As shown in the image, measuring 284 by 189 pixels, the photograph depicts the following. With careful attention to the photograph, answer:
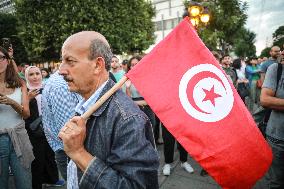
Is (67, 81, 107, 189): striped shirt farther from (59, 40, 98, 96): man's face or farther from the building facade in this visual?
the building facade

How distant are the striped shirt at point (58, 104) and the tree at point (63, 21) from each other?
1996cm

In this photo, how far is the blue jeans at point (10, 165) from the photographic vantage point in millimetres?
3332

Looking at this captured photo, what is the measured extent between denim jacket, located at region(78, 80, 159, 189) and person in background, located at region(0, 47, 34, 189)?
2048 mm

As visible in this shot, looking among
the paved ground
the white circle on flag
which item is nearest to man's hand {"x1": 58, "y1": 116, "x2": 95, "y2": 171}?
the white circle on flag

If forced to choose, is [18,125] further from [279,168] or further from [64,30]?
[64,30]

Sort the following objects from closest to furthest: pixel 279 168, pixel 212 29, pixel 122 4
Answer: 1. pixel 279 168
2. pixel 122 4
3. pixel 212 29

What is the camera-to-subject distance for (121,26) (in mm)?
24906

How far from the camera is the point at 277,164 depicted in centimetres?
314

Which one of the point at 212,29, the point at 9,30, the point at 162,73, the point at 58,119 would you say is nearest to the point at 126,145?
the point at 162,73

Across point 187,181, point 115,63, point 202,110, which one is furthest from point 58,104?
point 115,63

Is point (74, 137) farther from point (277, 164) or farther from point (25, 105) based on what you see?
point (277, 164)

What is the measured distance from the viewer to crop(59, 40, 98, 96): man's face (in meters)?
1.67

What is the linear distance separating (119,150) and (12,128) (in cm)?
232

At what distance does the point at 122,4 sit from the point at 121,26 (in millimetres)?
1768
